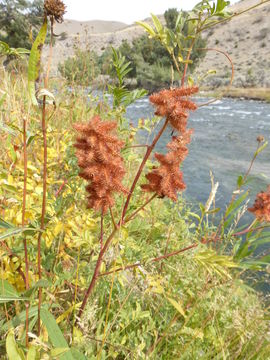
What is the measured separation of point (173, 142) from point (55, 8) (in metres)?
0.49

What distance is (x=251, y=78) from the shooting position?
2444 cm

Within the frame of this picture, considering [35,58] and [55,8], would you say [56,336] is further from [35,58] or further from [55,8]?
[55,8]

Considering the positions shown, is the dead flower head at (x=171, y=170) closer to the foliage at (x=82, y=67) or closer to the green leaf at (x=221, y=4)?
the green leaf at (x=221, y=4)

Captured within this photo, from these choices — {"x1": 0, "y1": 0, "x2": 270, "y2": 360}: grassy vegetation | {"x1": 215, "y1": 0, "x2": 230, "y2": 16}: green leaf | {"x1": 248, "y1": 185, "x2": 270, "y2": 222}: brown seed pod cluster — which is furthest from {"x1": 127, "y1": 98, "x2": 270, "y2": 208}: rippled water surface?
{"x1": 215, "y1": 0, "x2": 230, "y2": 16}: green leaf

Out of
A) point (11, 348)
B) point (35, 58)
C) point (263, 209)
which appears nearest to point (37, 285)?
point (11, 348)

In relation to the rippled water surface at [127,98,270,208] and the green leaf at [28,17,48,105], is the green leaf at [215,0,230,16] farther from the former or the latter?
the rippled water surface at [127,98,270,208]

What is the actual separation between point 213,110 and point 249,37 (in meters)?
38.7

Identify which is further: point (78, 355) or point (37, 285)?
point (78, 355)

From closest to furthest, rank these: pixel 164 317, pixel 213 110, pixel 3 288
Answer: pixel 3 288 < pixel 164 317 < pixel 213 110

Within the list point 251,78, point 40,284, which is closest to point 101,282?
point 40,284

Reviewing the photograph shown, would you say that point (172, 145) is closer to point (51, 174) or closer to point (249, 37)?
point (51, 174)

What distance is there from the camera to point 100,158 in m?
0.80

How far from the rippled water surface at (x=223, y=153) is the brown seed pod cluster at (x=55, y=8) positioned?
3232 mm

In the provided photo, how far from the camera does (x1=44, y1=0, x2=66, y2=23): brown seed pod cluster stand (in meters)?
0.58
